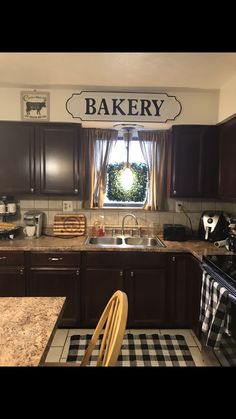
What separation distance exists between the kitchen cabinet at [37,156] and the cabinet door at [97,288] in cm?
97

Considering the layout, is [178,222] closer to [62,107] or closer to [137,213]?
[137,213]

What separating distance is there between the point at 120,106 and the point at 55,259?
5.48 ft

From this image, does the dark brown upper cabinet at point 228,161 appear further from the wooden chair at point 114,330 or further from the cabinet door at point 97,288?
the wooden chair at point 114,330

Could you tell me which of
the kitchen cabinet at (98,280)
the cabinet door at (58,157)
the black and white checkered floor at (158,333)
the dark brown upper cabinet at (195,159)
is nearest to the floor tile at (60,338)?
the black and white checkered floor at (158,333)

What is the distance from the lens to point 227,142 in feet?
8.41

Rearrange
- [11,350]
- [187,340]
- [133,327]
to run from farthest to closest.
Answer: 1. [133,327]
2. [187,340]
3. [11,350]

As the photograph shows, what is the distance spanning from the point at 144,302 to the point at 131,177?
1.30 metres

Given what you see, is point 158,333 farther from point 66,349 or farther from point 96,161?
point 96,161

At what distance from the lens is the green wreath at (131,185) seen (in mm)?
3111

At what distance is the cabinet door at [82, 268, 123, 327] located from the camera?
249 cm

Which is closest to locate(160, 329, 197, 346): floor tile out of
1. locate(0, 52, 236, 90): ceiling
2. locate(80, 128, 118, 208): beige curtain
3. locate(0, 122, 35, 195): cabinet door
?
locate(80, 128, 118, 208): beige curtain

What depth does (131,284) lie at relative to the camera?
8.23 feet

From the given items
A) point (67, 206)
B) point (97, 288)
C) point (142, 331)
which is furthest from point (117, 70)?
point (142, 331)
